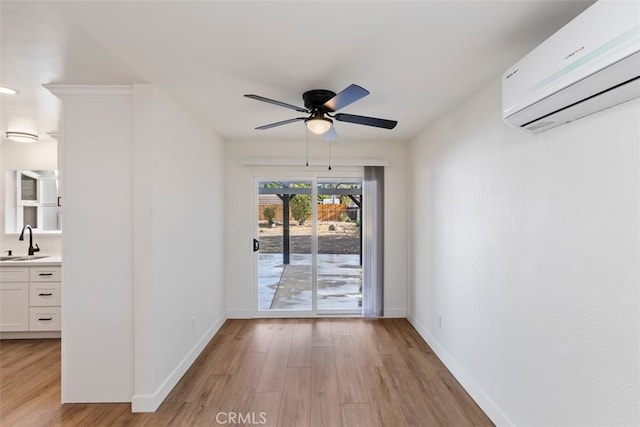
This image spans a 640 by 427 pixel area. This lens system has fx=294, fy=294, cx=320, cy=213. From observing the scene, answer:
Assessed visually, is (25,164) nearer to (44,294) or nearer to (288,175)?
(44,294)

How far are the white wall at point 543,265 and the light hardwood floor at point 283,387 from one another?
0.37 m

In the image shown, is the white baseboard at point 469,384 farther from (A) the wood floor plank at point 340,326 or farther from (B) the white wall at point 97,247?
(B) the white wall at point 97,247

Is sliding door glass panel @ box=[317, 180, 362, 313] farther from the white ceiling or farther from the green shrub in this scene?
the white ceiling

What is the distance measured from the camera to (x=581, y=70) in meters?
1.19

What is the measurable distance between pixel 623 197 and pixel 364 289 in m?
3.25

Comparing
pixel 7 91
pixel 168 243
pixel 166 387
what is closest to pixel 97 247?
pixel 168 243

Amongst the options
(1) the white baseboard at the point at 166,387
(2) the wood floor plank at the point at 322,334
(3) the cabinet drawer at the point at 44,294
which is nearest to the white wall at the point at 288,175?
(2) the wood floor plank at the point at 322,334

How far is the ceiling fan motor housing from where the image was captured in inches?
89.7

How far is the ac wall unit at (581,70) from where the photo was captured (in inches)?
41.7

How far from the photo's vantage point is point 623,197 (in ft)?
4.11

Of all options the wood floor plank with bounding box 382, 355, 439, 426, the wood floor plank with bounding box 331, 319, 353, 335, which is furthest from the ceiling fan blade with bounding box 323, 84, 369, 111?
the wood floor plank with bounding box 331, 319, 353, 335

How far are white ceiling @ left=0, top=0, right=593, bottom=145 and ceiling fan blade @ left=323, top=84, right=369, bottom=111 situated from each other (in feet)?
0.70

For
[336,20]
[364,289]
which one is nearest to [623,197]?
[336,20]

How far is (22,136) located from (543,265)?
5.51 metres
